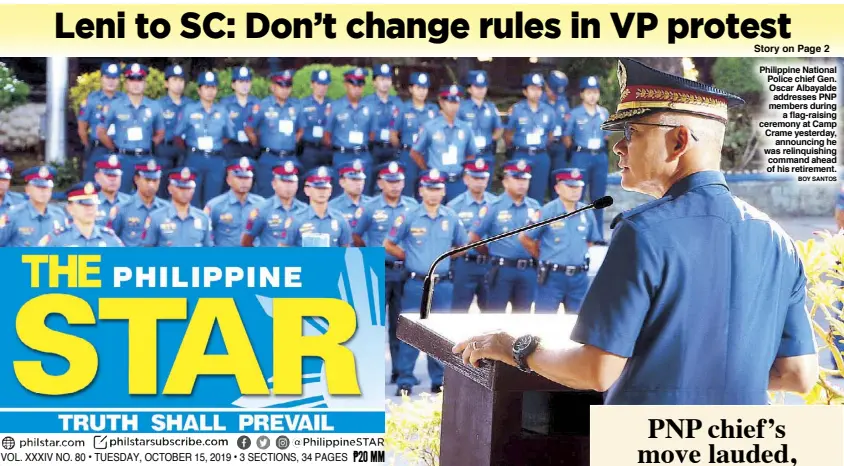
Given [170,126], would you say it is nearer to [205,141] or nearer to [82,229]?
[205,141]

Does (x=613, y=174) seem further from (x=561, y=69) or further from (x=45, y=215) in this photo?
(x=45, y=215)

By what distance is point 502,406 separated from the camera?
1.99m

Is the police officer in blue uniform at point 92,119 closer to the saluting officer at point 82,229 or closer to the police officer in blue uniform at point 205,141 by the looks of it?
the saluting officer at point 82,229

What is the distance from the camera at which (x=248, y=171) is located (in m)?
6.45

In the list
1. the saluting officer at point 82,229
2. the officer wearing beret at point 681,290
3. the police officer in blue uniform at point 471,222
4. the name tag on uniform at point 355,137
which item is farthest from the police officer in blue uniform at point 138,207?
the officer wearing beret at point 681,290

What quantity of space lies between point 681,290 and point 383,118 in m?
4.64

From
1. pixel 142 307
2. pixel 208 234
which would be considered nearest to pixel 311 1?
pixel 142 307

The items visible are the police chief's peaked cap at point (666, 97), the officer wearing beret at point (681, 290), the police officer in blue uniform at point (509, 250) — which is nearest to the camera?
the officer wearing beret at point (681, 290)

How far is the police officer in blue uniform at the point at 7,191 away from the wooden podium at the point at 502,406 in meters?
4.05

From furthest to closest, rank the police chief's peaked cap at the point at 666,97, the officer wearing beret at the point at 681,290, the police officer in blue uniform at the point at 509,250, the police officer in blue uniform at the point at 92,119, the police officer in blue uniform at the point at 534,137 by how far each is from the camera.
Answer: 1. the police officer in blue uniform at the point at 534,137
2. the police officer in blue uniform at the point at 509,250
3. the police officer in blue uniform at the point at 92,119
4. the police chief's peaked cap at the point at 666,97
5. the officer wearing beret at the point at 681,290

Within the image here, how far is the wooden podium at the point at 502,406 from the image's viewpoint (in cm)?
199

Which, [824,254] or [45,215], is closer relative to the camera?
[824,254]

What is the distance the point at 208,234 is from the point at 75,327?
243 cm

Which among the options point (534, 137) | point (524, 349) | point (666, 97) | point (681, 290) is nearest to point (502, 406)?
point (524, 349)
